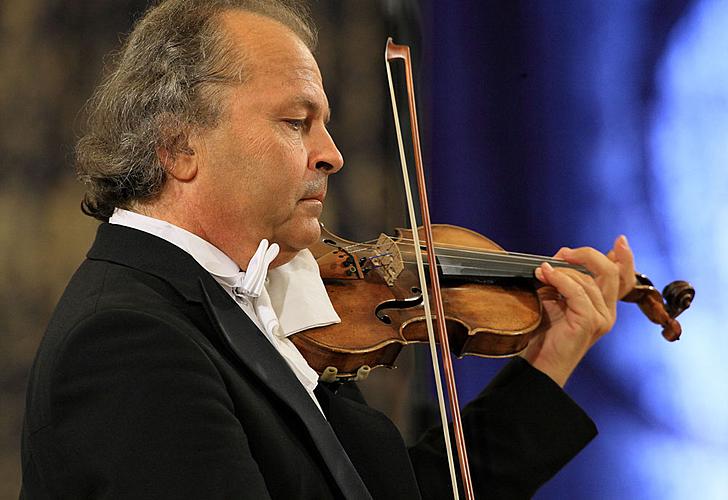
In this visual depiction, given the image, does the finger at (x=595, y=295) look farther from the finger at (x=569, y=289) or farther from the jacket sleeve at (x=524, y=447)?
the jacket sleeve at (x=524, y=447)

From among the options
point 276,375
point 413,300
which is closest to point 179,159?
point 276,375

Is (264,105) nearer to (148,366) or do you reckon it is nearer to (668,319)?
(148,366)

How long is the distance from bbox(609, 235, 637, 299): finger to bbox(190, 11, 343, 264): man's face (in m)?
0.60

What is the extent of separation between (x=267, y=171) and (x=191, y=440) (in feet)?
1.23

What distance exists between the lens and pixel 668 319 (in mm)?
1538

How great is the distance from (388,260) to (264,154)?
33 centimetres

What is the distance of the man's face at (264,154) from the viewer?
1.10m

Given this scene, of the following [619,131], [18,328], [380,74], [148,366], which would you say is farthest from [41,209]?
[619,131]

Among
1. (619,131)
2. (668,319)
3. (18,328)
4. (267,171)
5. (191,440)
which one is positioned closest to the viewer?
(191,440)

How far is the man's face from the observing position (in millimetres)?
1098

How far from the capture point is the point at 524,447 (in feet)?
4.69

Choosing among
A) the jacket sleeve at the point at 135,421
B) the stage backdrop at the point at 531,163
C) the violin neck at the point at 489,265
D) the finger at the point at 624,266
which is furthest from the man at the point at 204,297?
the stage backdrop at the point at 531,163

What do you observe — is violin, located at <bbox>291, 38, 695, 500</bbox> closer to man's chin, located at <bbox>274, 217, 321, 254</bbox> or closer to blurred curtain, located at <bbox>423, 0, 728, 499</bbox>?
man's chin, located at <bbox>274, 217, 321, 254</bbox>

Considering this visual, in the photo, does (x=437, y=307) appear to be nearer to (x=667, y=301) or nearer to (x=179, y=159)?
(x=179, y=159)
